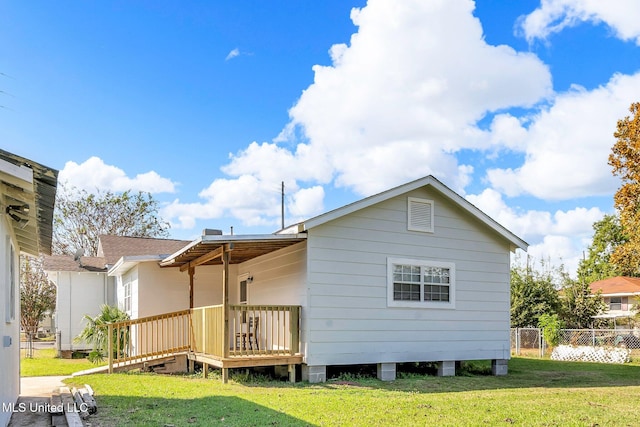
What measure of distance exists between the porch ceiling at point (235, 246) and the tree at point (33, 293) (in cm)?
2070

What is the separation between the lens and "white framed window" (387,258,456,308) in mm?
13117

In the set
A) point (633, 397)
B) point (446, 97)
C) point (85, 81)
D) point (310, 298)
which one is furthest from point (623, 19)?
point (85, 81)

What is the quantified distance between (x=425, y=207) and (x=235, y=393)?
6114 millimetres

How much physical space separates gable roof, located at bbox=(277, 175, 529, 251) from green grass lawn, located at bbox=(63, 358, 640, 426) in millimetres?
3154

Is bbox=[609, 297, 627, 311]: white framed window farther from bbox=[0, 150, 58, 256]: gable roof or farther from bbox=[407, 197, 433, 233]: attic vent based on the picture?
bbox=[0, 150, 58, 256]: gable roof

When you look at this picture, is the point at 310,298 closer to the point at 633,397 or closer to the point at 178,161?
the point at 633,397

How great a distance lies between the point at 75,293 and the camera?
834 inches

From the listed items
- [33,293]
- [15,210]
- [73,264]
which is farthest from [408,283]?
[33,293]

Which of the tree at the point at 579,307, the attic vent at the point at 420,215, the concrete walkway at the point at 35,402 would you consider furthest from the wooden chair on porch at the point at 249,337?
the tree at the point at 579,307

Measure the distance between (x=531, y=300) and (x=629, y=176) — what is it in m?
7.38

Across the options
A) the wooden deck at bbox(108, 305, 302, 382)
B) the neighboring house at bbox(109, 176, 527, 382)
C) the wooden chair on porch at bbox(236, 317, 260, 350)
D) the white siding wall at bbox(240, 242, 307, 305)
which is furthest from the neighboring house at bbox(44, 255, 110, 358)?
the wooden chair on porch at bbox(236, 317, 260, 350)

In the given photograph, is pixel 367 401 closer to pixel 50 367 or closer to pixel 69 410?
pixel 69 410

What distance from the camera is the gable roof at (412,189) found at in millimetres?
11945

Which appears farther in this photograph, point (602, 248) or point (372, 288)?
point (602, 248)
